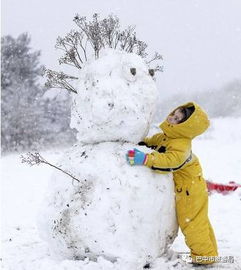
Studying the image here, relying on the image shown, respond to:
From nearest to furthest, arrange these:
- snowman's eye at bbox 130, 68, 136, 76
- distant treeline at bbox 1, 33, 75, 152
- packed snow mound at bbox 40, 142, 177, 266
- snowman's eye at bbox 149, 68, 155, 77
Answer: packed snow mound at bbox 40, 142, 177, 266 < snowman's eye at bbox 130, 68, 136, 76 < snowman's eye at bbox 149, 68, 155, 77 < distant treeline at bbox 1, 33, 75, 152

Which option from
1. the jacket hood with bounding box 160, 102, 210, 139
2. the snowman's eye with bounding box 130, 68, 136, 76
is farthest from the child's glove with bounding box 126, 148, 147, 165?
the snowman's eye with bounding box 130, 68, 136, 76

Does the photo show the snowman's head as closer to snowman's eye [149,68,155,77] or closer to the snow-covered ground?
snowman's eye [149,68,155,77]

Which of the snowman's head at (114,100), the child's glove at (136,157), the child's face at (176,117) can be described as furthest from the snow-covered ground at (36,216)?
the child's face at (176,117)

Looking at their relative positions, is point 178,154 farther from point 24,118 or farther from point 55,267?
point 24,118

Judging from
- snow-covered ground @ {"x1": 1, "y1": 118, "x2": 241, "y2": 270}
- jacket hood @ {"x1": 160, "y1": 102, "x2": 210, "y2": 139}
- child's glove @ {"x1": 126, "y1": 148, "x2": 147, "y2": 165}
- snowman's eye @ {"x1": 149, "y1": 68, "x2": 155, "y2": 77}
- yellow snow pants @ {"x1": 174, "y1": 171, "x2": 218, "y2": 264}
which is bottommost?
snow-covered ground @ {"x1": 1, "y1": 118, "x2": 241, "y2": 270}

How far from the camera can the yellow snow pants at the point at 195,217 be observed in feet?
16.2

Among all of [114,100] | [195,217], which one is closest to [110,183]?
[114,100]

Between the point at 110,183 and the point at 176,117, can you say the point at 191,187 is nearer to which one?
the point at 176,117

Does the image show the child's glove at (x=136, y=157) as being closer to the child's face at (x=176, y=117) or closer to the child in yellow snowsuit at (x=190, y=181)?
the child in yellow snowsuit at (x=190, y=181)

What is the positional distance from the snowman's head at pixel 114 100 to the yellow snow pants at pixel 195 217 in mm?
754

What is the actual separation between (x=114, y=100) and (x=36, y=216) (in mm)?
1610

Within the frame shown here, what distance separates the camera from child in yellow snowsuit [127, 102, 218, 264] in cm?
489

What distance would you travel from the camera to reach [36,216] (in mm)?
5273

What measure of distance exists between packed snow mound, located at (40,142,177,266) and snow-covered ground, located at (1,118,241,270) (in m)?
0.17
